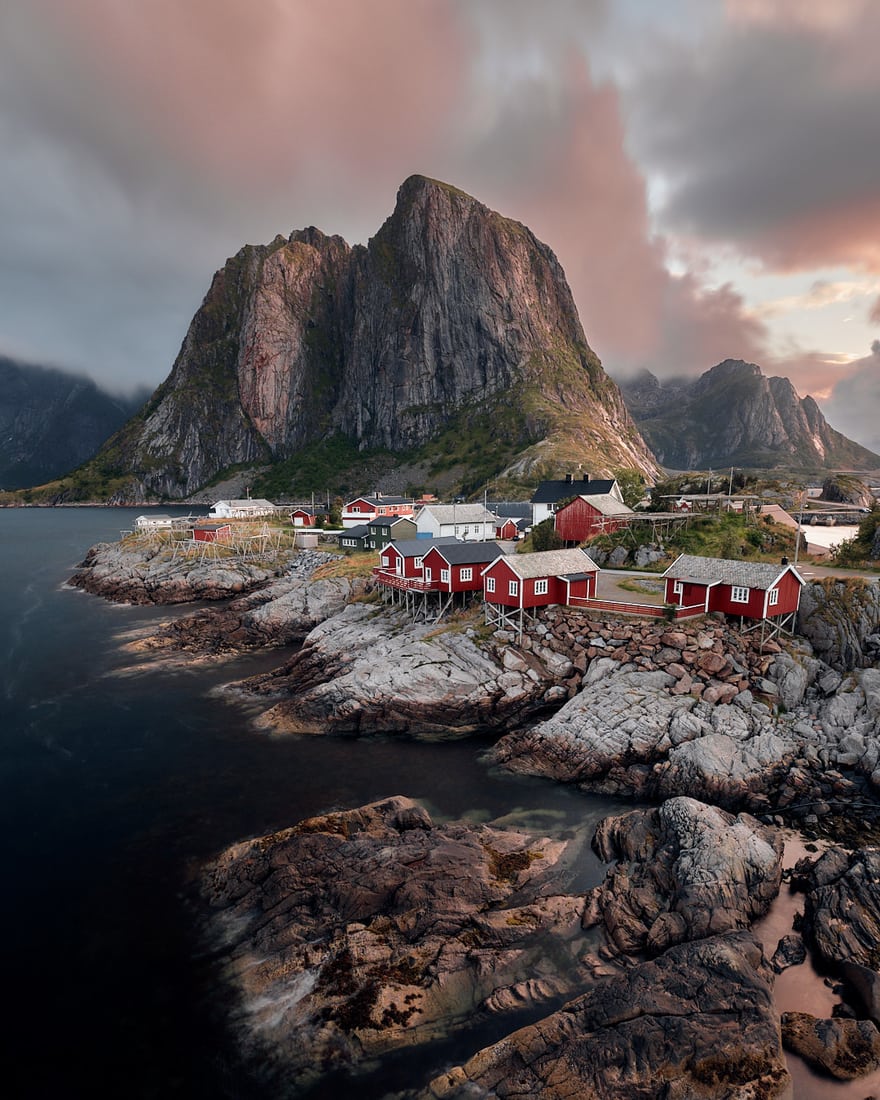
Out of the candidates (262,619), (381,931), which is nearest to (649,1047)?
(381,931)

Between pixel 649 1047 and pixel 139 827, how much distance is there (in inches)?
885

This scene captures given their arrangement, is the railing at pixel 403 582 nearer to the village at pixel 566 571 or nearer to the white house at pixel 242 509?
the village at pixel 566 571

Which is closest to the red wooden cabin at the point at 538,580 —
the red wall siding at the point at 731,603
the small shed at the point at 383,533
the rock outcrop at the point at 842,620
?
the red wall siding at the point at 731,603

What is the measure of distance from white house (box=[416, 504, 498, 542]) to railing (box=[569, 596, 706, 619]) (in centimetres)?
3779

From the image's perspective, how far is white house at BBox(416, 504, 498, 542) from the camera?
264 feet

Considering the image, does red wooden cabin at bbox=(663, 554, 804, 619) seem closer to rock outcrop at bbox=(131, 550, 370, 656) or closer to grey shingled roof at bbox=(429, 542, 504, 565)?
grey shingled roof at bbox=(429, 542, 504, 565)

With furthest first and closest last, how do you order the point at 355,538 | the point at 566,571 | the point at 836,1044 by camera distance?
the point at 355,538, the point at 566,571, the point at 836,1044

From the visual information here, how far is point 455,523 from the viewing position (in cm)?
8062

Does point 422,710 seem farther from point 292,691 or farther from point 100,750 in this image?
point 100,750

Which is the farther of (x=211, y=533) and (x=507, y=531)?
(x=211, y=533)

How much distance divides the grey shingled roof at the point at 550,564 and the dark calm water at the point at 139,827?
43.3 feet

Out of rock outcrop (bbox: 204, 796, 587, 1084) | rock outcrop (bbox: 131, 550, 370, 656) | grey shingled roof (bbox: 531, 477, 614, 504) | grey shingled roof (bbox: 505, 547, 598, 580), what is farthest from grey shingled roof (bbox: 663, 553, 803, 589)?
grey shingled roof (bbox: 531, 477, 614, 504)

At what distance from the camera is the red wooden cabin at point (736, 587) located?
36.2 m

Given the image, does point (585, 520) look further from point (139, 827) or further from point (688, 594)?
point (139, 827)
